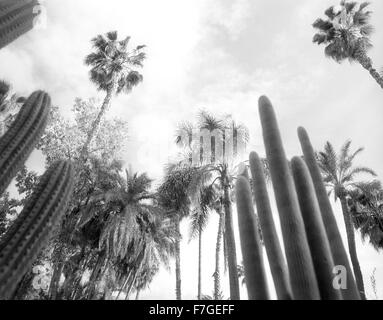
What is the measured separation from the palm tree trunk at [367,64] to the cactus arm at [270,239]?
35.4ft

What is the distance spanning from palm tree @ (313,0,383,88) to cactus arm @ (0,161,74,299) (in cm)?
1582

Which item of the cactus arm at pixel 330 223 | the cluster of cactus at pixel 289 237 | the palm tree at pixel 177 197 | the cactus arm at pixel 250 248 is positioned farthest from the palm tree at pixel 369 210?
the cactus arm at pixel 250 248

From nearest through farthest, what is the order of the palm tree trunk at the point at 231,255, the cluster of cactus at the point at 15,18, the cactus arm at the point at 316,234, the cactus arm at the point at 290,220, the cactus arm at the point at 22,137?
the cactus arm at the point at 290,220, the cactus arm at the point at 316,234, the cactus arm at the point at 22,137, the cluster of cactus at the point at 15,18, the palm tree trunk at the point at 231,255

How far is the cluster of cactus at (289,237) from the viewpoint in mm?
4527

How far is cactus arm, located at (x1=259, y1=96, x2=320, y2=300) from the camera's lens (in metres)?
4.33

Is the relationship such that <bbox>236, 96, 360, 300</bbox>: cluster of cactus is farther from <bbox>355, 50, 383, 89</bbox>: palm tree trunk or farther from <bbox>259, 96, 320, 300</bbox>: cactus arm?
<bbox>355, 50, 383, 89</bbox>: palm tree trunk

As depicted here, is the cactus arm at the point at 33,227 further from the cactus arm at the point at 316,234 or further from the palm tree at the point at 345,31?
the palm tree at the point at 345,31

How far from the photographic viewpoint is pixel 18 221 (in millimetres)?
4672

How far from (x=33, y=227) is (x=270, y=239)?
3674mm

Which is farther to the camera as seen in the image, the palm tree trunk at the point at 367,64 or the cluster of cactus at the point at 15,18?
the palm tree trunk at the point at 367,64

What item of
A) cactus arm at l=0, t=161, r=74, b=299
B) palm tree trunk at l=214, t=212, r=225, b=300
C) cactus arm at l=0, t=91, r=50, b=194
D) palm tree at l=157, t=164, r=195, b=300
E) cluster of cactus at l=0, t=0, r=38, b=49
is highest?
palm tree at l=157, t=164, r=195, b=300

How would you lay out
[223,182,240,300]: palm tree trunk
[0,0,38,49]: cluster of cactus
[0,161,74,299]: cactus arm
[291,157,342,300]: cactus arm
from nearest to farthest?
[0,161,74,299]: cactus arm
[291,157,342,300]: cactus arm
[0,0,38,49]: cluster of cactus
[223,182,240,300]: palm tree trunk

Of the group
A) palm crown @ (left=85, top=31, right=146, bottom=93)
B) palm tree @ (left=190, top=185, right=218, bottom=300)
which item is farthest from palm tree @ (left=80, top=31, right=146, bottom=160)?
palm tree @ (left=190, top=185, right=218, bottom=300)
